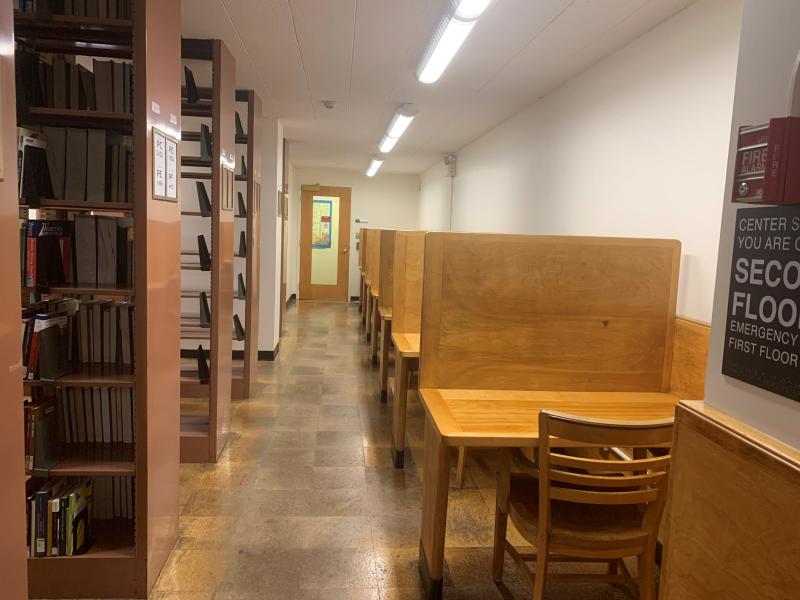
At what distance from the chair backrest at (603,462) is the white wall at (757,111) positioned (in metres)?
0.68

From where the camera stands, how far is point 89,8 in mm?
2160

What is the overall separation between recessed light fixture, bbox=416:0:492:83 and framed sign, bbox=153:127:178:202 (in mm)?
1440

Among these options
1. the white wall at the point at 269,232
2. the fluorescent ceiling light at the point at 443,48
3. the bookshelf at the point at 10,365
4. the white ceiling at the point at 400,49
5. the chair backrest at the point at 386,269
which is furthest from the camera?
the white wall at the point at 269,232

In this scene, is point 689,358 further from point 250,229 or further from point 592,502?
point 250,229

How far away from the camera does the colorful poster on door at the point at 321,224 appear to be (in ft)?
39.8

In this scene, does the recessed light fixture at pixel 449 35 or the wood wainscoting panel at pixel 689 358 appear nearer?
the wood wainscoting panel at pixel 689 358

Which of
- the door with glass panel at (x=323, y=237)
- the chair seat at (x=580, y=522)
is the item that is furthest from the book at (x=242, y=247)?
the door with glass panel at (x=323, y=237)

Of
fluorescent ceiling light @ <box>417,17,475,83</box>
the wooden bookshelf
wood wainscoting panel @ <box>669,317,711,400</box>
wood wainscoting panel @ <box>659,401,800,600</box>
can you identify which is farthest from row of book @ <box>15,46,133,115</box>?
wood wainscoting panel @ <box>669,317,711,400</box>

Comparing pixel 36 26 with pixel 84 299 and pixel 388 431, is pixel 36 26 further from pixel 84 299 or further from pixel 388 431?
pixel 388 431

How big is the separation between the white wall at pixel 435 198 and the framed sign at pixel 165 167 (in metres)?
7.03

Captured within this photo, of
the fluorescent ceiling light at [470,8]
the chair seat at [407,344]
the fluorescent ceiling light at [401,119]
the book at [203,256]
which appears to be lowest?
the chair seat at [407,344]

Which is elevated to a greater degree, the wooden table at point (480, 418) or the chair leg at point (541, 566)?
the wooden table at point (480, 418)

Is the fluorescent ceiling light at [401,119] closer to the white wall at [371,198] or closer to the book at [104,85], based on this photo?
the book at [104,85]

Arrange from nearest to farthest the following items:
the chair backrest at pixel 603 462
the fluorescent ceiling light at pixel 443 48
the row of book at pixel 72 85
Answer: the chair backrest at pixel 603 462, the row of book at pixel 72 85, the fluorescent ceiling light at pixel 443 48
